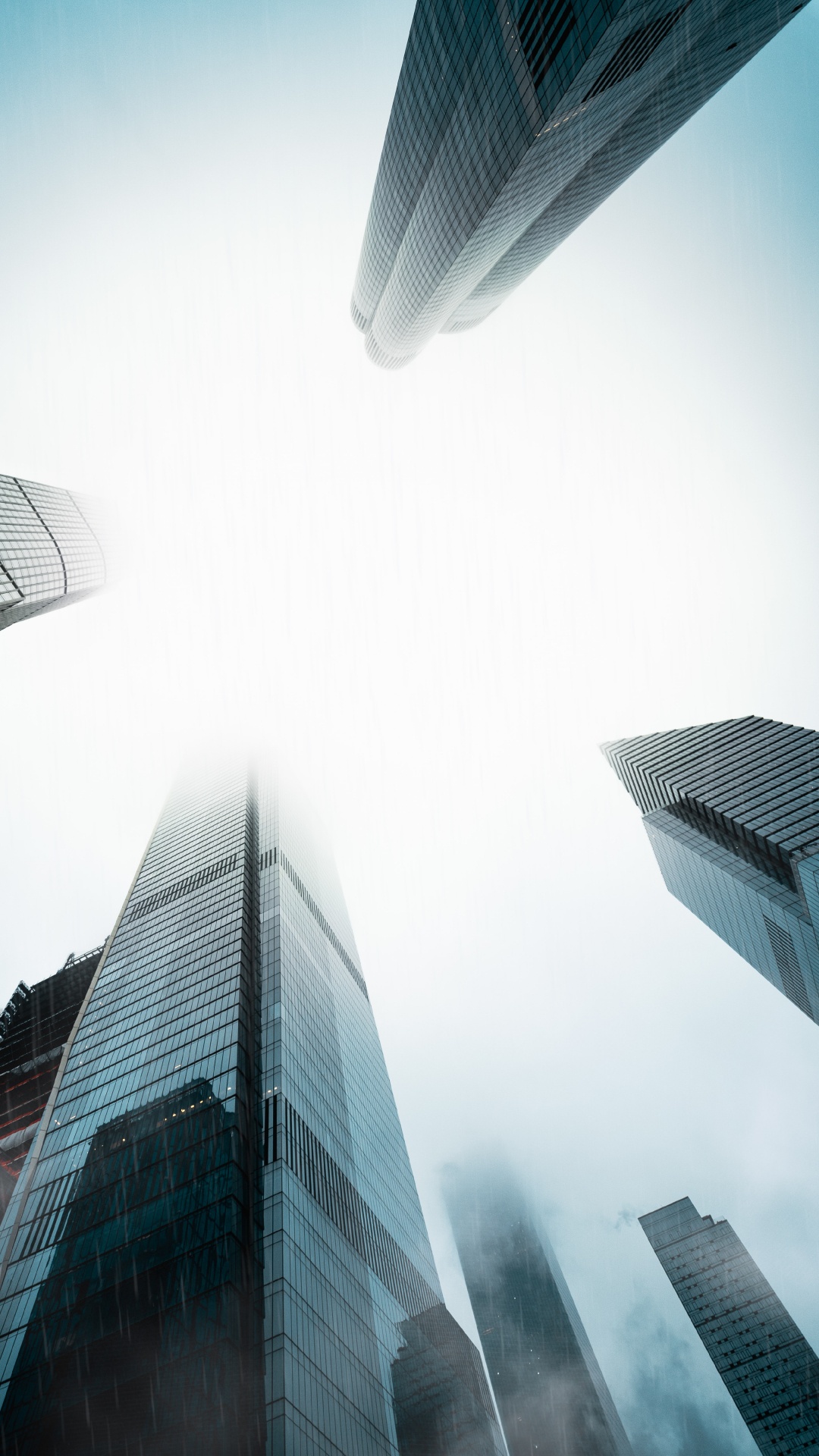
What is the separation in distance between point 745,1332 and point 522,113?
694 feet

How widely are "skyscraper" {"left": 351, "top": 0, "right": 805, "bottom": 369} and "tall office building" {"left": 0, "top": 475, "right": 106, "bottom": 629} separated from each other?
59005 mm

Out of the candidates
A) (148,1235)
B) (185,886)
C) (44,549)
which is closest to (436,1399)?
(148,1235)

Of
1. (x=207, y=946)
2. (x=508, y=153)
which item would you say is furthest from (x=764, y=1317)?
(x=508, y=153)

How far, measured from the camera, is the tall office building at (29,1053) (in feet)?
281

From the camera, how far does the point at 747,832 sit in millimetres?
91625

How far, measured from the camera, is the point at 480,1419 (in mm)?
58906

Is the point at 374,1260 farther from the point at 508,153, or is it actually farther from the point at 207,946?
the point at 508,153

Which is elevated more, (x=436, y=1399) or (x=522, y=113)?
(x=522, y=113)

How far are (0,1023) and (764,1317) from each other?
166 metres

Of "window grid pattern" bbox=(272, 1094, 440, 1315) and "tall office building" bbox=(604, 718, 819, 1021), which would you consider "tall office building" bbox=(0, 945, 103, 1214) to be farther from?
"tall office building" bbox=(604, 718, 819, 1021)

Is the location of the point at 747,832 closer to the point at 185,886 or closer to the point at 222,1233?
the point at 185,886

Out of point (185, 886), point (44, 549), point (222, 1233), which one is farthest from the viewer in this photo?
point (185, 886)

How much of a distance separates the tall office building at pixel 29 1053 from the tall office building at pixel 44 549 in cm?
5181

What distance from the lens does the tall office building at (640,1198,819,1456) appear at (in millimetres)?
136375
